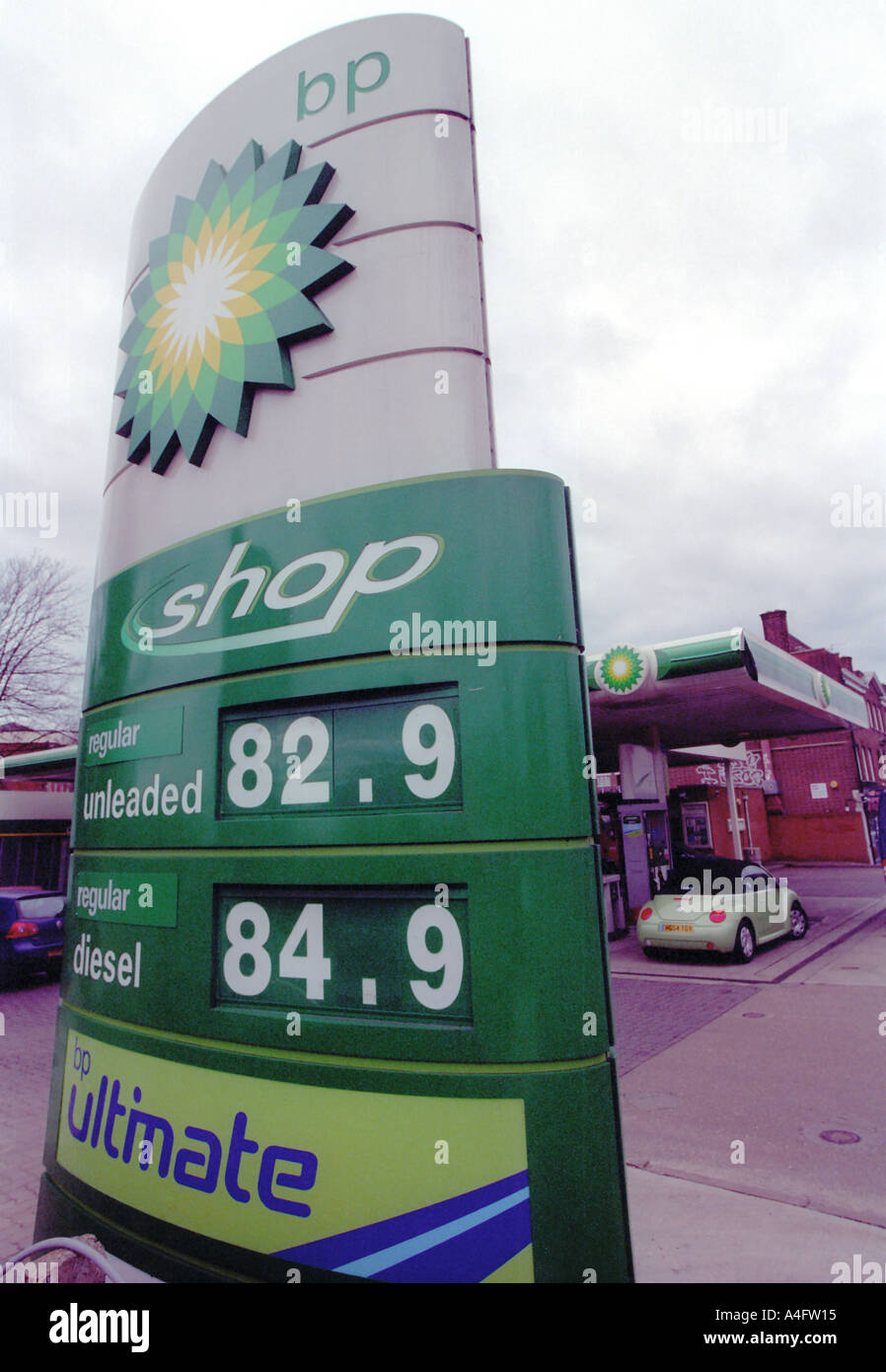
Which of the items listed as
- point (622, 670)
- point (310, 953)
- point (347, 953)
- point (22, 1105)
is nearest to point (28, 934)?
point (22, 1105)

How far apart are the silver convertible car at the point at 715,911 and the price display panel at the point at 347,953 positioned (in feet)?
32.8

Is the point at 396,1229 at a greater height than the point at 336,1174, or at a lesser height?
lesser

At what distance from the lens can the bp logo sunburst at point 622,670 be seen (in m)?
12.0

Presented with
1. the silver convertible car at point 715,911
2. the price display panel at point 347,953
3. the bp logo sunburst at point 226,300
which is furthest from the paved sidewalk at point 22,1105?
the silver convertible car at point 715,911

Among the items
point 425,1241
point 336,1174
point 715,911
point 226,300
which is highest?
point 226,300

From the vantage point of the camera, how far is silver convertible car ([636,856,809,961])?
11.0 meters

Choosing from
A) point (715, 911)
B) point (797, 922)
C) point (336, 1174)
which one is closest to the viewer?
point (336, 1174)

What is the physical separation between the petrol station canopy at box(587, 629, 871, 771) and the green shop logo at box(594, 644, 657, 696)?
2 cm

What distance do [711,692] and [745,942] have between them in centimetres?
395

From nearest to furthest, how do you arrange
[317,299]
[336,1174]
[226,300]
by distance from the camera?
[336,1174], [317,299], [226,300]

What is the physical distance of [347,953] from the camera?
2.31 metres

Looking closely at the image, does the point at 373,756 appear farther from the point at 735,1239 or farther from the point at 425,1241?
the point at 735,1239

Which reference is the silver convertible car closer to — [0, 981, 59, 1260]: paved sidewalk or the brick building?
[0, 981, 59, 1260]: paved sidewalk
